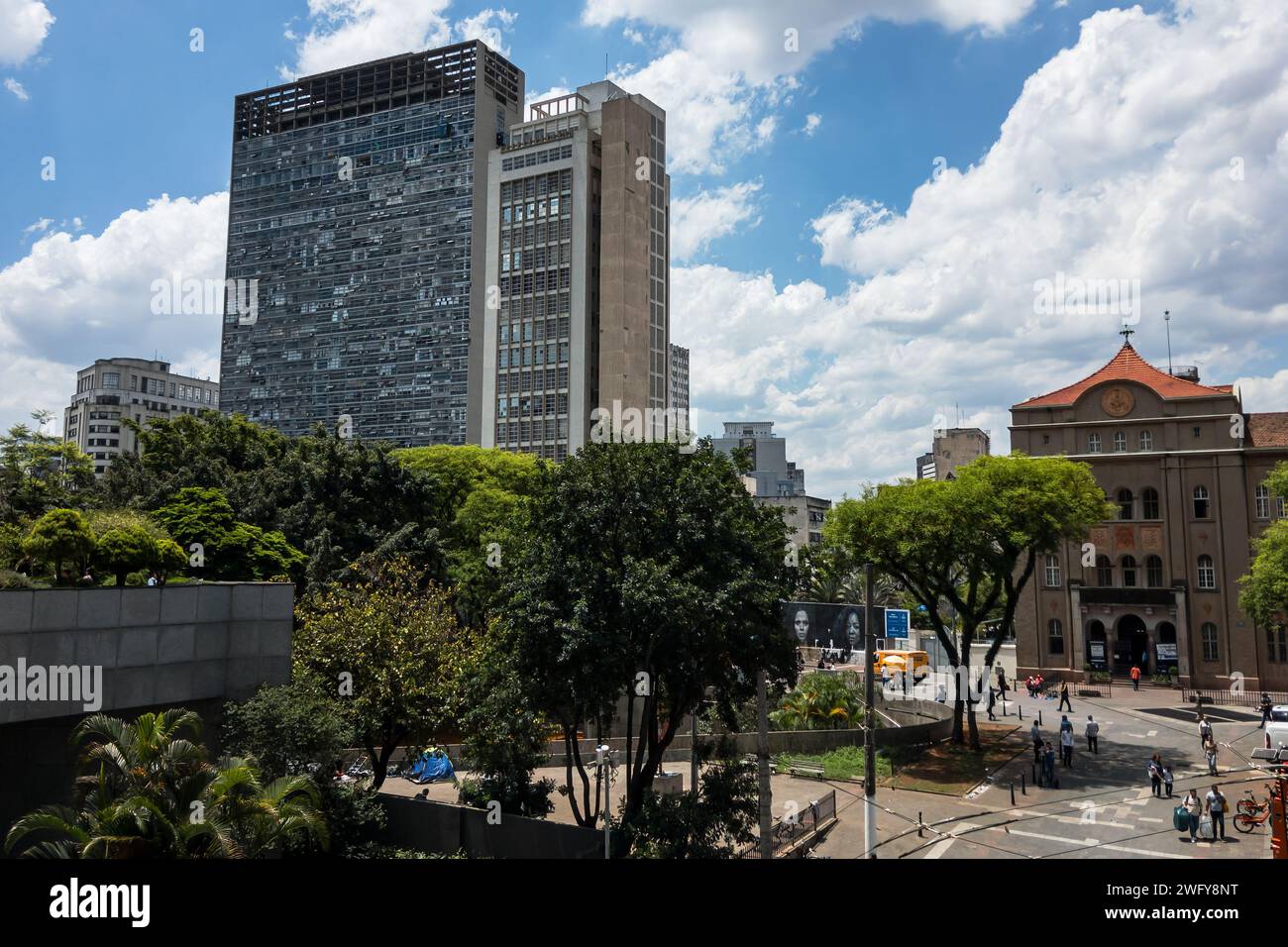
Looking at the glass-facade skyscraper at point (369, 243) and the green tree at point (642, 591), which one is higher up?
the glass-facade skyscraper at point (369, 243)

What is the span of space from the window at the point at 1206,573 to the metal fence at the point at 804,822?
36.5 meters

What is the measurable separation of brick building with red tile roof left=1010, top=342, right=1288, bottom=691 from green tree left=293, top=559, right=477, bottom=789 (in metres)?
43.1

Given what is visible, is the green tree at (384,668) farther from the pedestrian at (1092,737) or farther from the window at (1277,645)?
the window at (1277,645)

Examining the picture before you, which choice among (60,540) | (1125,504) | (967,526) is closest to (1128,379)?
(1125,504)

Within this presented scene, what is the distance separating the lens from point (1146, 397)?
54344 millimetres

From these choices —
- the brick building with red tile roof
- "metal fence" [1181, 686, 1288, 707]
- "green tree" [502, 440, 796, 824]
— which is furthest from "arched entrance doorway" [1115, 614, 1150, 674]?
"green tree" [502, 440, 796, 824]

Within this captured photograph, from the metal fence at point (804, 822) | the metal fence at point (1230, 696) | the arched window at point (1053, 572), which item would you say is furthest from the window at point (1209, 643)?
the metal fence at point (804, 822)

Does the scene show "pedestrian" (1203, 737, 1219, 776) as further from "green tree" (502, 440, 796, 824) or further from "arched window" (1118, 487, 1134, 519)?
"arched window" (1118, 487, 1134, 519)

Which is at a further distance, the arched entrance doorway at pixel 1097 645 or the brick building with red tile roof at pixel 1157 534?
the arched entrance doorway at pixel 1097 645

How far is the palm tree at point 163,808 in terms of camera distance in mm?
13633

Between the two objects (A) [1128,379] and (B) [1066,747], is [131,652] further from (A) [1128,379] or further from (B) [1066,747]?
(A) [1128,379]

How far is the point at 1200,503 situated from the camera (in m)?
52.8
